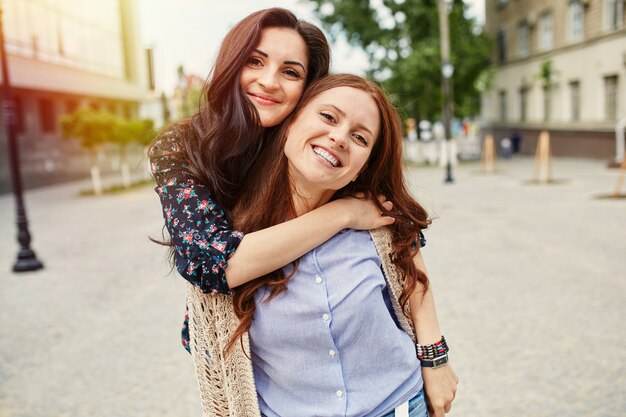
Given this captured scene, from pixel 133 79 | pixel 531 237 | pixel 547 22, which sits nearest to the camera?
pixel 531 237

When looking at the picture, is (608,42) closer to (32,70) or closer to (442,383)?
(32,70)

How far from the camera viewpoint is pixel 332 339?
169 cm

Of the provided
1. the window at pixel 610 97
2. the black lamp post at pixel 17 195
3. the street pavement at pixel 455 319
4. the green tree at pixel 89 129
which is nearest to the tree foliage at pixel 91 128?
the green tree at pixel 89 129

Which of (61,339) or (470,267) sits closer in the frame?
(61,339)

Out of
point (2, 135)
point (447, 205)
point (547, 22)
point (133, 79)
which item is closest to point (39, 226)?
point (447, 205)

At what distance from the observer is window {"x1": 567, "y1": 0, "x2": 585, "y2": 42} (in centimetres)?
2759

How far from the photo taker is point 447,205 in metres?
13.9

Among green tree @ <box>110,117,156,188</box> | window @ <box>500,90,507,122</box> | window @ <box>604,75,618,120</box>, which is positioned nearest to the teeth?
green tree @ <box>110,117,156,188</box>

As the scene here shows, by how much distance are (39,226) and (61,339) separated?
8.95 m

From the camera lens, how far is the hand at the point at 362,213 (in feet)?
5.94

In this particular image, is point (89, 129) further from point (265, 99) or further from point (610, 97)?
point (265, 99)

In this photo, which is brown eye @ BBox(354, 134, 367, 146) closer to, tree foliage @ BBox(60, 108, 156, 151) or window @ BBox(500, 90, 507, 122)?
tree foliage @ BBox(60, 108, 156, 151)

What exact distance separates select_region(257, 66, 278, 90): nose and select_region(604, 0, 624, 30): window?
26.3m

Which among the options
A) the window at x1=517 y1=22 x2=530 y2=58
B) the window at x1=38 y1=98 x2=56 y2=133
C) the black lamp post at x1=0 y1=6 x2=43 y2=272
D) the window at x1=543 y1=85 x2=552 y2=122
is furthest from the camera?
the window at x1=517 y1=22 x2=530 y2=58
